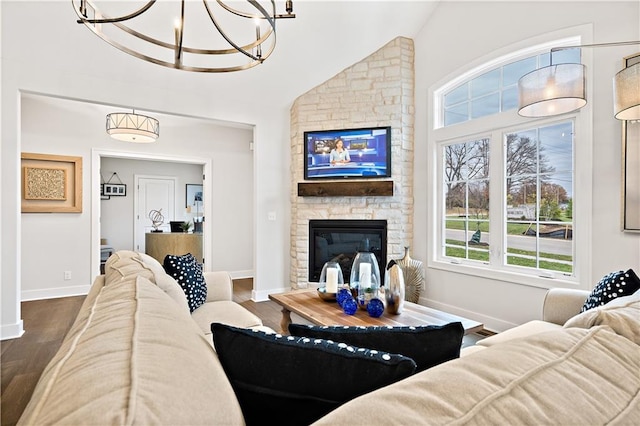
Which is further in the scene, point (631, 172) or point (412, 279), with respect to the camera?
Result: point (412, 279)

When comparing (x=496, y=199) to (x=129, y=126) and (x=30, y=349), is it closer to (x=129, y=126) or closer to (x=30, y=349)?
(x=129, y=126)

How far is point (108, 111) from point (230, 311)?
418 centimetres

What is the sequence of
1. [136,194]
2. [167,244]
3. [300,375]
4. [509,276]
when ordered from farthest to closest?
1. [136,194]
2. [167,244]
3. [509,276]
4. [300,375]

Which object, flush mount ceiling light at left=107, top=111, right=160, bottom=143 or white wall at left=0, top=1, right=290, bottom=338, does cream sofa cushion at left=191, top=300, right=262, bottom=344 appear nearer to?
white wall at left=0, top=1, right=290, bottom=338

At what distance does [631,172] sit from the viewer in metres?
2.48

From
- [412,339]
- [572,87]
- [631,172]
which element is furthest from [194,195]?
[412,339]

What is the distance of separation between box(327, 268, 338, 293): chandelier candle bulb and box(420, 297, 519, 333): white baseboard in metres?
1.85

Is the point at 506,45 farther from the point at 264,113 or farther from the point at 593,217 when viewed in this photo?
the point at 264,113

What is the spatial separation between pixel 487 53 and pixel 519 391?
3.83 metres

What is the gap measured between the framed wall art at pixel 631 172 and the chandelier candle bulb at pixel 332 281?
2198mm

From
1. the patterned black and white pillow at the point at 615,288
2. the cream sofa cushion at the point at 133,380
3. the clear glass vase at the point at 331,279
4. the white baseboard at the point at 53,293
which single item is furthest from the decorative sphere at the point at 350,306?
the white baseboard at the point at 53,293

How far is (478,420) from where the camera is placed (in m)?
0.43

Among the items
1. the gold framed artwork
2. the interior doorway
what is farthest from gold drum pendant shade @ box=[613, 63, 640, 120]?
the gold framed artwork

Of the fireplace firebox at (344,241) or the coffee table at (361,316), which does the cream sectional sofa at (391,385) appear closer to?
the coffee table at (361,316)
